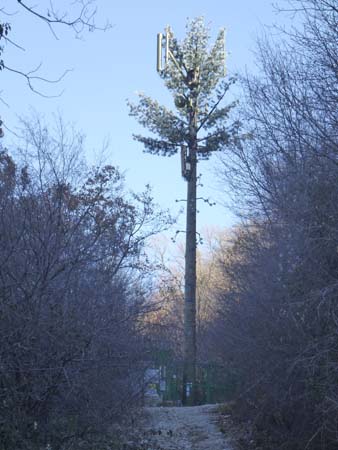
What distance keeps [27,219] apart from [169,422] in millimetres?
9742

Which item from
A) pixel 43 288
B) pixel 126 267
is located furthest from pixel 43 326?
pixel 126 267

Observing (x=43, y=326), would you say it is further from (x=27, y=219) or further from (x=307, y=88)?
(x=307, y=88)

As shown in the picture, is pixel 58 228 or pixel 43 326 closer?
pixel 43 326

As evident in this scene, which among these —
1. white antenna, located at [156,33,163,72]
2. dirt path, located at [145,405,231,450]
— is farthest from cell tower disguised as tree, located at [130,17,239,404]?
dirt path, located at [145,405,231,450]

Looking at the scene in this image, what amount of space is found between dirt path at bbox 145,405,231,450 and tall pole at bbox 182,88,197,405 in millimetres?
6484

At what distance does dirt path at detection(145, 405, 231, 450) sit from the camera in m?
14.9

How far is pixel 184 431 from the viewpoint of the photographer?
1744 cm

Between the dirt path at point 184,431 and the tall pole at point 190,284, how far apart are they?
6.48m

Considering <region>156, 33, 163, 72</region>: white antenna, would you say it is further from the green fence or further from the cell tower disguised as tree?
the green fence

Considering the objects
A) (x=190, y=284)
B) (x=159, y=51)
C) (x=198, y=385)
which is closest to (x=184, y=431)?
(x=198, y=385)

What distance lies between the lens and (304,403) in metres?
11.4

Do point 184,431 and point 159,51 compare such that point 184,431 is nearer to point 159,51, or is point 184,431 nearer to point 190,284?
point 190,284

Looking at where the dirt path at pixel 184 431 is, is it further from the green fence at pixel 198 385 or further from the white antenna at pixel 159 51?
the white antenna at pixel 159 51

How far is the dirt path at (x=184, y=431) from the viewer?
14866 mm
